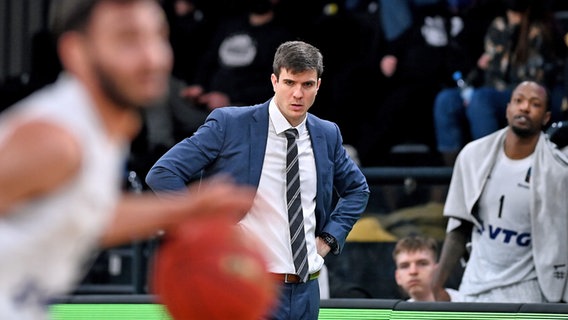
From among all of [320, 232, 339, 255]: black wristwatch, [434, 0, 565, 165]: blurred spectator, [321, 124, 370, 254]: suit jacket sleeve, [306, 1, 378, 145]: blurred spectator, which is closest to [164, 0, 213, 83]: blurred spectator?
[306, 1, 378, 145]: blurred spectator

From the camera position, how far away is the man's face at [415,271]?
9477 millimetres

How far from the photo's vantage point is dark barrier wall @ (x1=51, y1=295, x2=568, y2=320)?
805cm

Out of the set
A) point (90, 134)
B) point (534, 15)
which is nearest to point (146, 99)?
point (90, 134)

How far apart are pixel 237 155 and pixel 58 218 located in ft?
12.2

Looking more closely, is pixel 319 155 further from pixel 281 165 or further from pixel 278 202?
pixel 278 202

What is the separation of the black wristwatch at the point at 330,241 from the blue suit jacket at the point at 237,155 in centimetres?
2

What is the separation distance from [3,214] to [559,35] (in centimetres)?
759

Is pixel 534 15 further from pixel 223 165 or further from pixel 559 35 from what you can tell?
pixel 223 165

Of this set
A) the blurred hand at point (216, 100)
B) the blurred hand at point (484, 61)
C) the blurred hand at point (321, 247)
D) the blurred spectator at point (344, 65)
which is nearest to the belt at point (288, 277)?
the blurred hand at point (321, 247)

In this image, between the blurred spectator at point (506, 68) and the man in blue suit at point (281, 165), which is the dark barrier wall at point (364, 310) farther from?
the blurred spectator at point (506, 68)

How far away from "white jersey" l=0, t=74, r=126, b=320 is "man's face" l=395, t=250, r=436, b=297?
598 cm

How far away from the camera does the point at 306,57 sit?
7461 millimetres

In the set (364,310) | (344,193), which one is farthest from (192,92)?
(344,193)

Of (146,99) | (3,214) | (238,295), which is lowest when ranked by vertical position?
(238,295)
